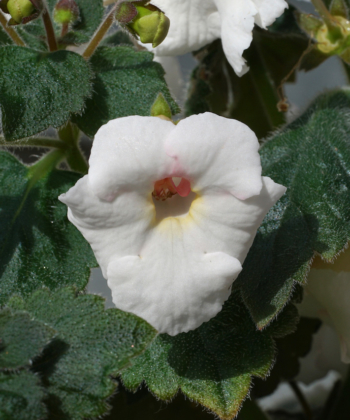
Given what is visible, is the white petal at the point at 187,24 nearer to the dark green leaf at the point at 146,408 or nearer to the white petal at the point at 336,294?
the white petal at the point at 336,294

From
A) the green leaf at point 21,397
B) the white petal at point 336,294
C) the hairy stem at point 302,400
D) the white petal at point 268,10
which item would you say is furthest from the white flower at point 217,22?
the hairy stem at point 302,400

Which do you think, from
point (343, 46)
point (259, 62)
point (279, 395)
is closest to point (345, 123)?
point (343, 46)

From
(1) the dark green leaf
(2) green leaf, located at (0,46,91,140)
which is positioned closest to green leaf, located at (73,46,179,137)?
(2) green leaf, located at (0,46,91,140)

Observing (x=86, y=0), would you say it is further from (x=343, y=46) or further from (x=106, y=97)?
(x=343, y=46)

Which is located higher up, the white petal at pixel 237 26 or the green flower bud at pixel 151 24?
the green flower bud at pixel 151 24

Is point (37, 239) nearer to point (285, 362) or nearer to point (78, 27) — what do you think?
point (78, 27)

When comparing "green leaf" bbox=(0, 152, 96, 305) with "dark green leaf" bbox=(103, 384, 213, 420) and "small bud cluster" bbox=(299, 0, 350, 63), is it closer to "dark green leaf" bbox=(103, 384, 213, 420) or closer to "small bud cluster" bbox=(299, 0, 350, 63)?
"dark green leaf" bbox=(103, 384, 213, 420)
